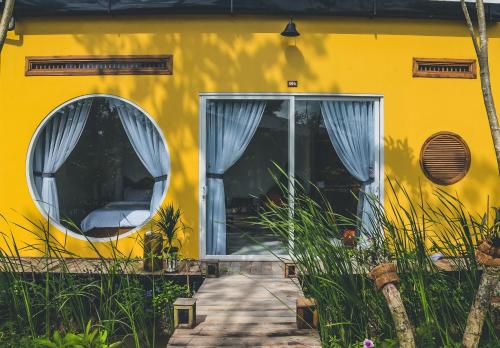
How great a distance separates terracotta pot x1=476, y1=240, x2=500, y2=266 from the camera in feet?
6.95

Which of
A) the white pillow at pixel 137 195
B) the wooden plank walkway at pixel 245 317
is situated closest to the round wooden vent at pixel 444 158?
the wooden plank walkway at pixel 245 317

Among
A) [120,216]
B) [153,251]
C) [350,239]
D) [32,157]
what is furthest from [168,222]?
[32,157]

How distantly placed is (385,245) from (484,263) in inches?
23.1

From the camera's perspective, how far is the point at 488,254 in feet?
7.02

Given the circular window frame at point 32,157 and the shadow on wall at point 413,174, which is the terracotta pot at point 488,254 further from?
the circular window frame at point 32,157

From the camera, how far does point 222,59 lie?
5184 millimetres

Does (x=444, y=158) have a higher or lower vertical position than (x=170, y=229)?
higher

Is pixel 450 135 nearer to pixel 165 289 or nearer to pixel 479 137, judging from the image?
pixel 479 137

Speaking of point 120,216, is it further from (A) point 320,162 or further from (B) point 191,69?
(A) point 320,162

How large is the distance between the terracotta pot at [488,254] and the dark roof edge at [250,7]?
12.0 feet

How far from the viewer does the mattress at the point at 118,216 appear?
5.46 m

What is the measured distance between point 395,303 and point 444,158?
353 centimetres

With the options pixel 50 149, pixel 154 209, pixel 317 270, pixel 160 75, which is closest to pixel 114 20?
pixel 160 75

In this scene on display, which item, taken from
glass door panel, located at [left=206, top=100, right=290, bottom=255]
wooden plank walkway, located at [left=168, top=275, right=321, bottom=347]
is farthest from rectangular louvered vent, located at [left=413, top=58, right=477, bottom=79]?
wooden plank walkway, located at [left=168, top=275, right=321, bottom=347]
